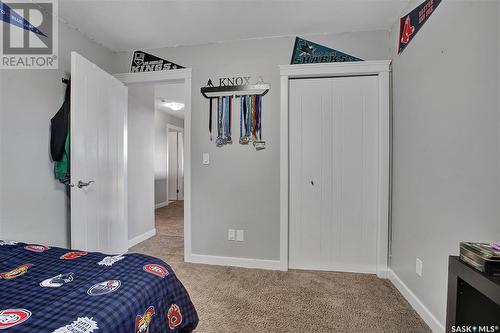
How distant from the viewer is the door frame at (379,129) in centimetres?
229

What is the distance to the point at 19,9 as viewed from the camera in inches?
71.8

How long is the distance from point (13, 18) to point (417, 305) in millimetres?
3736

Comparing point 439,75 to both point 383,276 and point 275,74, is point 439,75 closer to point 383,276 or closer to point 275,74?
point 275,74

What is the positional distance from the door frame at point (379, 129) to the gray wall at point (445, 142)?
13 cm

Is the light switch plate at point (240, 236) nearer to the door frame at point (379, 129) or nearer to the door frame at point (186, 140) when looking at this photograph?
the door frame at point (379, 129)

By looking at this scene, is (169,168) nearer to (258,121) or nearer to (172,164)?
(172,164)

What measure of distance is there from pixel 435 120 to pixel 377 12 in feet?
3.80

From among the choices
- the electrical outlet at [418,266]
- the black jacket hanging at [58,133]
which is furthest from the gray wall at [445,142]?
the black jacket hanging at [58,133]

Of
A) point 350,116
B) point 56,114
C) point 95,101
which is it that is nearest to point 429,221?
point 350,116

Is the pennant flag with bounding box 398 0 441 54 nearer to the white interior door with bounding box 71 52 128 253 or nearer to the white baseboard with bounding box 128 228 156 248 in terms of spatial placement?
the white interior door with bounding box 71 52 128 253

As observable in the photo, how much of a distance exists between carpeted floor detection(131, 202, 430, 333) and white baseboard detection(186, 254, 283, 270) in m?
0.07

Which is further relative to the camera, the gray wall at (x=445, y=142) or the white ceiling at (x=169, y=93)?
the white ceiling at (x=169, y=93)

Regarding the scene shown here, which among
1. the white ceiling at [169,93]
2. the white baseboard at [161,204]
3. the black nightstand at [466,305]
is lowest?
the white baseboard at [161,204]

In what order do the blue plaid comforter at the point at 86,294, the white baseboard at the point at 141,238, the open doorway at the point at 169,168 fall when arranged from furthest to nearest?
the open doorway at the point at 169,168, the white baseboard at the point at 141,238, the blue plaid comforter at the point at 86,294
